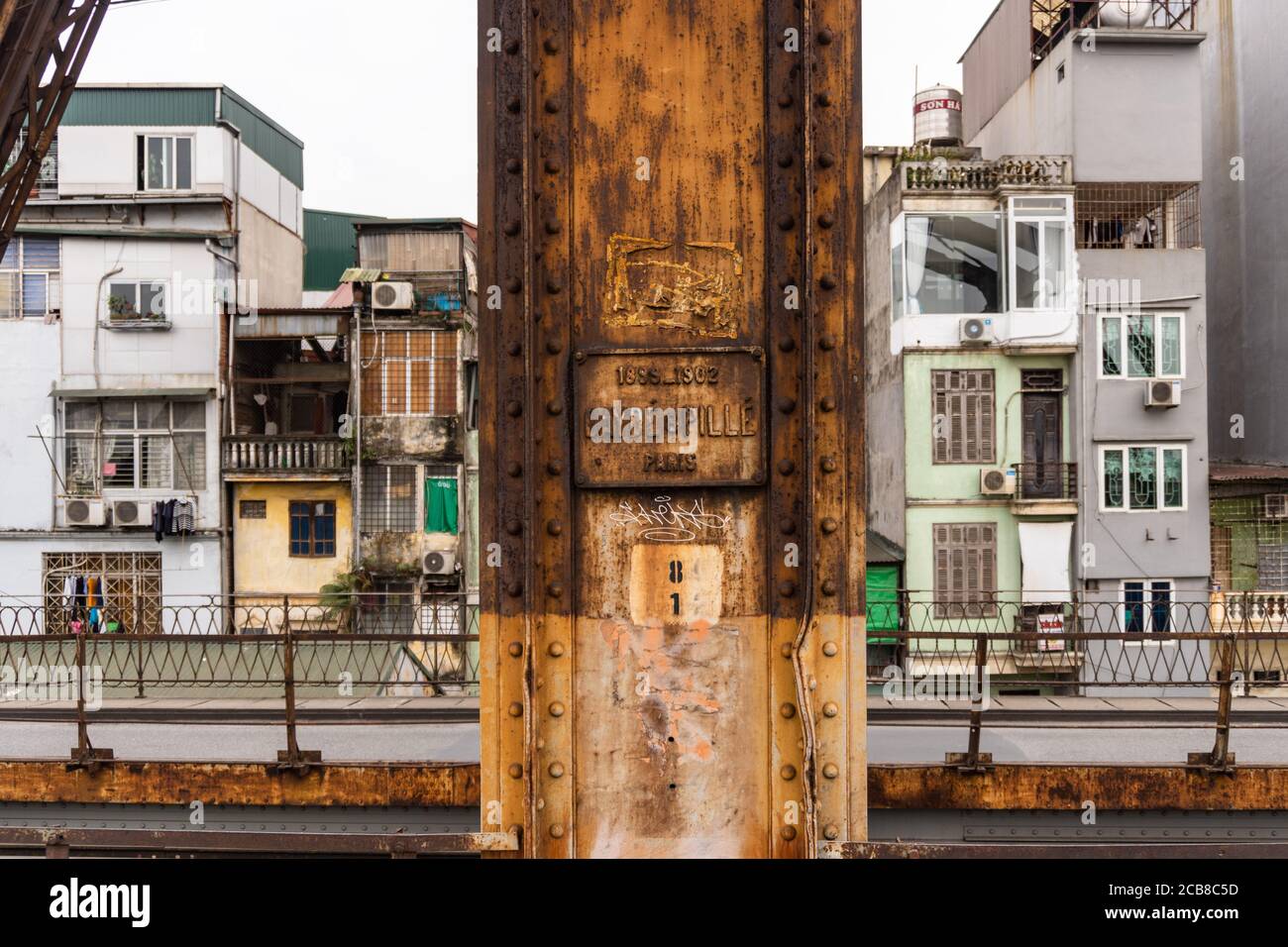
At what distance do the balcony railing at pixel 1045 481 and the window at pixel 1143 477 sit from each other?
0.70 metres

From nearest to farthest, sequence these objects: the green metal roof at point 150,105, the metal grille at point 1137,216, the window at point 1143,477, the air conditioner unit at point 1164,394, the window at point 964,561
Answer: the air conditioner unit at point 1164,394 → the window at point 1143,477 → the window at point 964,561 → the metal grille at point 1137,216 → the green metal roof at point 150,105

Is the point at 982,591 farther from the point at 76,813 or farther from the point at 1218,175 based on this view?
the point at 76,813

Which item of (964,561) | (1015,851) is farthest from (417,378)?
(1015,851)

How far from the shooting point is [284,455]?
22.4m

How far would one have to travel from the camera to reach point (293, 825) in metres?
7.42

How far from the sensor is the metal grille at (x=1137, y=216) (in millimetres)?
21000

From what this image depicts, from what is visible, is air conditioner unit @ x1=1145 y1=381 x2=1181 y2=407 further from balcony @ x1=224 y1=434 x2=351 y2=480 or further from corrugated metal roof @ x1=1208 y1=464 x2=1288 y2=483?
balcony @ x1=224 y1=434 x2=351 y2=480

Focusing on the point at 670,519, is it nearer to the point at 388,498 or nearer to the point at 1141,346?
the point at 388,498

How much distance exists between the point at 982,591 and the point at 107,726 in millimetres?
17510

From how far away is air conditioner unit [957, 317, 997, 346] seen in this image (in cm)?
2030

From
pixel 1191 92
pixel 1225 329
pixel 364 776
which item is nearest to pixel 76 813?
pixel 364 776

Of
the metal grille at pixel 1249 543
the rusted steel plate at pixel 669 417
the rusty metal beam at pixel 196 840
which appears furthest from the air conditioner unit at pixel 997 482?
the rusted steel plate at pixel 669 417

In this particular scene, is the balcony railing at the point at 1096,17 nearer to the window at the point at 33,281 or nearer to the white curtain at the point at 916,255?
the white curtain at the point at 916,255

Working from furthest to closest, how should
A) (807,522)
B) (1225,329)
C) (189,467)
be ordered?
(1225,329)
(189,467)
(807,522)
